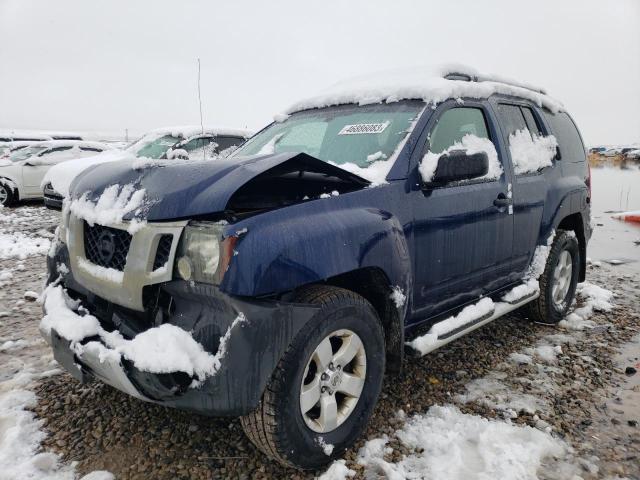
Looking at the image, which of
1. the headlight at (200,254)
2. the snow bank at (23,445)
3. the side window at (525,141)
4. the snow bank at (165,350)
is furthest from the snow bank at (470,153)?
the snow bank at (23,445)

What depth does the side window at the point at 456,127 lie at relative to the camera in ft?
9.34

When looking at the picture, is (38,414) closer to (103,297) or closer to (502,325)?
(103,297)

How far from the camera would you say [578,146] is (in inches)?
176

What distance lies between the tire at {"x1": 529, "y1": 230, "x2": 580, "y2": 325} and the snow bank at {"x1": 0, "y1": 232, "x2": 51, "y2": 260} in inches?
230

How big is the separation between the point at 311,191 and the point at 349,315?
606mm

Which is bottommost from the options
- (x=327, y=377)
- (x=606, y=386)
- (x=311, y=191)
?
A: (x=606, y=386)

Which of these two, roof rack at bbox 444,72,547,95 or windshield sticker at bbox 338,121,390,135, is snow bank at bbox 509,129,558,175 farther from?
windshield sticker at bbox 338,121,390,135

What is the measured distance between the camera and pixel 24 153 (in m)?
12.1

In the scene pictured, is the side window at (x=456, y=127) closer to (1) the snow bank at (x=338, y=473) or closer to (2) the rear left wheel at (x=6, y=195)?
(1) the snow bank at (x=338, y=473)

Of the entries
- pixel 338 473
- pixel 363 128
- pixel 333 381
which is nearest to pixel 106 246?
pixel 333 381

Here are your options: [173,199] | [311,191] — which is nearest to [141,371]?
[173,199]

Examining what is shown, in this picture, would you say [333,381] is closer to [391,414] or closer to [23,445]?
[391,414]

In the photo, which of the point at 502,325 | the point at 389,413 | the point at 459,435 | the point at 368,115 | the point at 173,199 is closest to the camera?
the point at 173,199

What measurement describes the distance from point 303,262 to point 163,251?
1.91 feet
